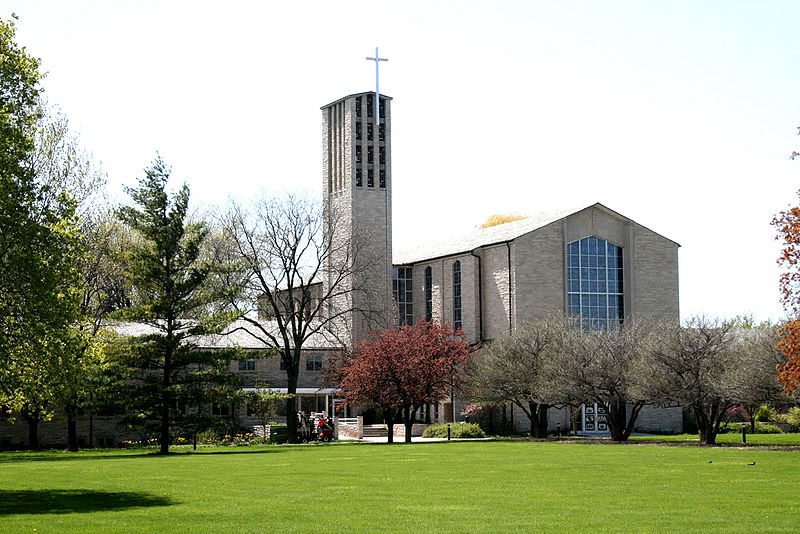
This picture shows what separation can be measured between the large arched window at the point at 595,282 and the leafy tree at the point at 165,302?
89.3 ft

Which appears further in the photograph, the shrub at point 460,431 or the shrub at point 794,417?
the shrub at point 460,431

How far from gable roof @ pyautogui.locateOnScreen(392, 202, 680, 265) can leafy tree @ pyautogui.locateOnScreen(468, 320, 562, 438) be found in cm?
915

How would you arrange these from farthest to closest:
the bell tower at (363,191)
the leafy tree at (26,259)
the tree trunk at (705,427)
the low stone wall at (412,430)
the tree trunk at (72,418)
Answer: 1. the bell tower at (363,191)
2. the low stone wall at (412,430)
3. the tree trunk at (72,418)
4. the tree trunk at (705,427)
5. the leafy tree at (26,259)

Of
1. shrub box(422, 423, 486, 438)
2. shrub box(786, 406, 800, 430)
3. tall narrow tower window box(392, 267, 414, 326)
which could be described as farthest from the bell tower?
shrub box(786, 406, 800, 430)

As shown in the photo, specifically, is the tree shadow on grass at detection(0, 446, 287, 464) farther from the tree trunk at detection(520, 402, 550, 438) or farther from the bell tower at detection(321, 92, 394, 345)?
the bell tower at detection(321, 92, 394, 345)

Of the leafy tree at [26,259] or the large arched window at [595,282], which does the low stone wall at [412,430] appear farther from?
the leafy tree at [26,259]

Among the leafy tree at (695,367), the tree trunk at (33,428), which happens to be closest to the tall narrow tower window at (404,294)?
the tree trunk at (33,428)

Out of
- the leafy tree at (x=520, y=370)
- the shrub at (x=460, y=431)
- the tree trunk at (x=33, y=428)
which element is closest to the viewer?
the tree trunk at (x=33, y=428)

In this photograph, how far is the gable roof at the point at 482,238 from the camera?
200 ft

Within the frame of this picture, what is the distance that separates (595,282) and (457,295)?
859 cm

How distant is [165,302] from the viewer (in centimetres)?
3884

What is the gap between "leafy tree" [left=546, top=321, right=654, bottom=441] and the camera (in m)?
43.6

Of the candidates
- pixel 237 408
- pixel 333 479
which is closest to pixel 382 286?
pixel 237 408

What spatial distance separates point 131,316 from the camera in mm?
38906
